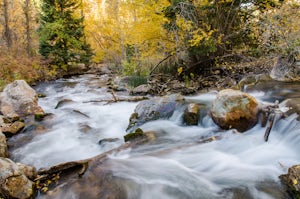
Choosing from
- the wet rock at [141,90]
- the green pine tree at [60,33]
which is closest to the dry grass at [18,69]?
the green pine tree at [60,33]

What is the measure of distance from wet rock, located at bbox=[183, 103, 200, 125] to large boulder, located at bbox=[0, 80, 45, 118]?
4553mm

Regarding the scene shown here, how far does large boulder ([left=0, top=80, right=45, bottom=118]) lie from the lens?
24.9ft

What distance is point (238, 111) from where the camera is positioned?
16.9 feet

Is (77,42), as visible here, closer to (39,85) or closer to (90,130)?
(39,85)

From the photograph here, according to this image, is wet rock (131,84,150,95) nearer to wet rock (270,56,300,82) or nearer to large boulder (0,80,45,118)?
large boulder (0,80,45,118)

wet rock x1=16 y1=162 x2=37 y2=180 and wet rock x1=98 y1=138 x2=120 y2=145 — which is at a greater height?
wet rock x1=16 y1=162 x2=37 y2=180

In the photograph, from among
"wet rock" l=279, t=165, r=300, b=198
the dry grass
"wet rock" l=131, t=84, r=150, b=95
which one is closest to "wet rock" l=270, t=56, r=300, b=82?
"wet rock" l=131, t=84, r=150, b=95

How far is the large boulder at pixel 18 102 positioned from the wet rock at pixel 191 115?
179 inches

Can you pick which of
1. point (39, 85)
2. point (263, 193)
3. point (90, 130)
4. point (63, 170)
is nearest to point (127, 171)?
point (63, 170)

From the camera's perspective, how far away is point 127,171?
430 cm

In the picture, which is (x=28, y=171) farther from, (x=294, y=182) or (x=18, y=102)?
(x=18, y=102)

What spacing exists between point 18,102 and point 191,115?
565 cm

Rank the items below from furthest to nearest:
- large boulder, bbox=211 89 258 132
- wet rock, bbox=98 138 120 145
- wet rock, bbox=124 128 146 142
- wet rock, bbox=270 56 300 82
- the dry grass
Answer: the dry grass < wet rock, bbox=270 56 300 82 < wet rock, bbox=98 138 120 145 < wet rock, bbox=124 128 146 142 < large boulder, bbox=211 89 258 132

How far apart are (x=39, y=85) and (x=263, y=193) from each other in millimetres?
13617
